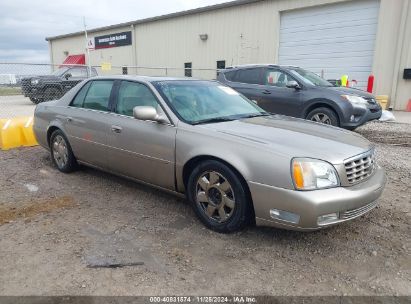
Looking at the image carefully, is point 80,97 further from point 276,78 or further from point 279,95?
point 276,78

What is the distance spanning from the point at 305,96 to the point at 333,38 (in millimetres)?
8365

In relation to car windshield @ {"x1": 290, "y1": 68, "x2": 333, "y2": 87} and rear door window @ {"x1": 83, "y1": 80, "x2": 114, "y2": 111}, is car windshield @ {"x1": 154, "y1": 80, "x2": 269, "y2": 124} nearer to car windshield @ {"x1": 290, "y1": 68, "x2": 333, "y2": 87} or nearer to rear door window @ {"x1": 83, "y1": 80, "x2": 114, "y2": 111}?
rear door window @ {"x1": 83, "y1": 80, "x2": 114, "y2": 111}

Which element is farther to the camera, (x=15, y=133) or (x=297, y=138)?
(x=15, y=133)

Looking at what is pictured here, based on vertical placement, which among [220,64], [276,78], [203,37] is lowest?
[276,78]

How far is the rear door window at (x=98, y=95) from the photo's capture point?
4.64m

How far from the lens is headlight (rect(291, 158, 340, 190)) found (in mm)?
2930

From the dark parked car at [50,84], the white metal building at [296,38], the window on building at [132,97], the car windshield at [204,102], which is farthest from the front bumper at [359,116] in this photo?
the dark parked car at [50,84]

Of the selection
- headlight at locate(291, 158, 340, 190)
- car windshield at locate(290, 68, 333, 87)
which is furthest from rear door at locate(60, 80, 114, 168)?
car windshield at locate(290, 68, 333, 87)

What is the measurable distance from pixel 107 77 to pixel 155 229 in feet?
7.52

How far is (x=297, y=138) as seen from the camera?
3375 millimetres

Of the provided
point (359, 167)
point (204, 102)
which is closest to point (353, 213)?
point (359, 167)

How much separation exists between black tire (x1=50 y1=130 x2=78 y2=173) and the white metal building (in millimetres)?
12017

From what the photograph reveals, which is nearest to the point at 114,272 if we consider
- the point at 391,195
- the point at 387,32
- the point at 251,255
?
the point at 251,255

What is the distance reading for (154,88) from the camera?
4.11 metres
